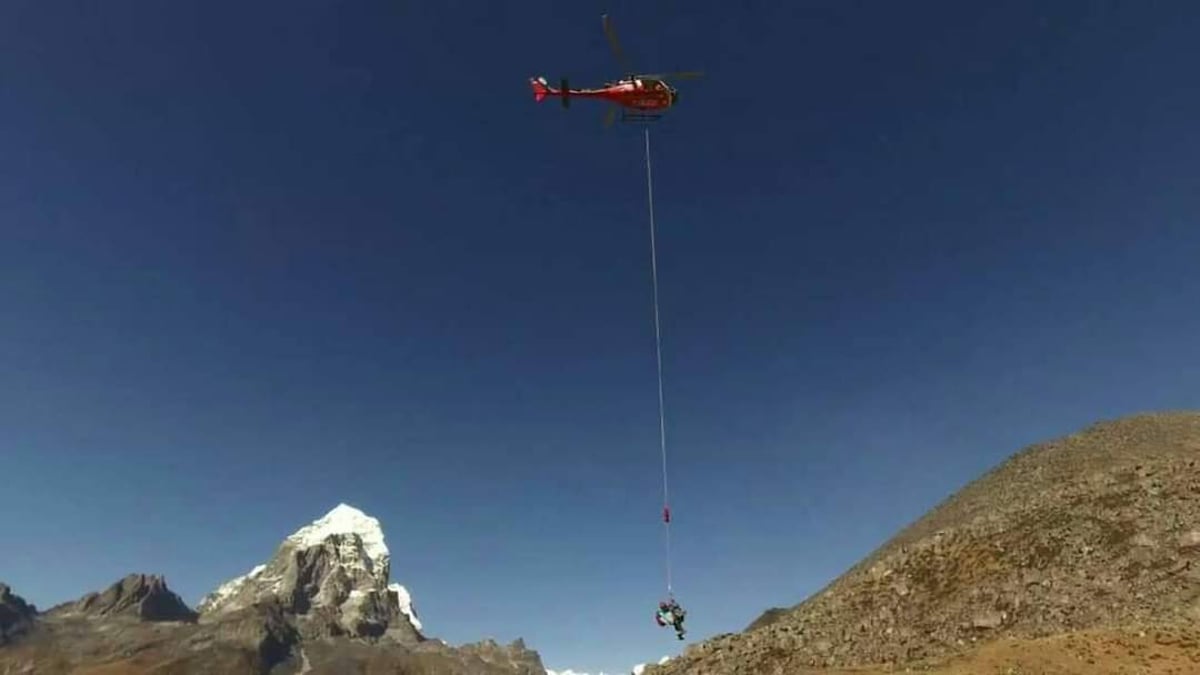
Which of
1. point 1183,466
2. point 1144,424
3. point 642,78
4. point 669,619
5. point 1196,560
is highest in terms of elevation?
point 1144,424

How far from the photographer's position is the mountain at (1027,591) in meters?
58.7

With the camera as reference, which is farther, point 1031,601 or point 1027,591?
point 1027,591

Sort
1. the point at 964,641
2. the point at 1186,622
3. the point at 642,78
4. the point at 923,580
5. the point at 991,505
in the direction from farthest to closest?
the point at 991,505
the point at 923,580
the point at 964,641
the point at 1186,622
the point at 642,78

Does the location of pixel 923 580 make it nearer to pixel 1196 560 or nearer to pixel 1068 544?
pixel 1068 544

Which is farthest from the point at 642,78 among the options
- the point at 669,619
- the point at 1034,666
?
the point at 1034,666

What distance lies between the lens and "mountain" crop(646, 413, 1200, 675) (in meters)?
58.7

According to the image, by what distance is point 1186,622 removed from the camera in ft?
182

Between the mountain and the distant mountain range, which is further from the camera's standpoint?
the mountain

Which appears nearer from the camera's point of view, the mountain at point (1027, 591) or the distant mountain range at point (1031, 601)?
the distant mountain range at point (1031, 601)

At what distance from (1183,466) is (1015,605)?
1051 inches

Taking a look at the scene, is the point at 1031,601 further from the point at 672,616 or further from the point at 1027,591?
the point at 672,616

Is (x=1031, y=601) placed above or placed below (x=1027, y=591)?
below

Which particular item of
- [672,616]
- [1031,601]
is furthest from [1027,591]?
[672,616]

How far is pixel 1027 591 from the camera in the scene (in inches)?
2539
